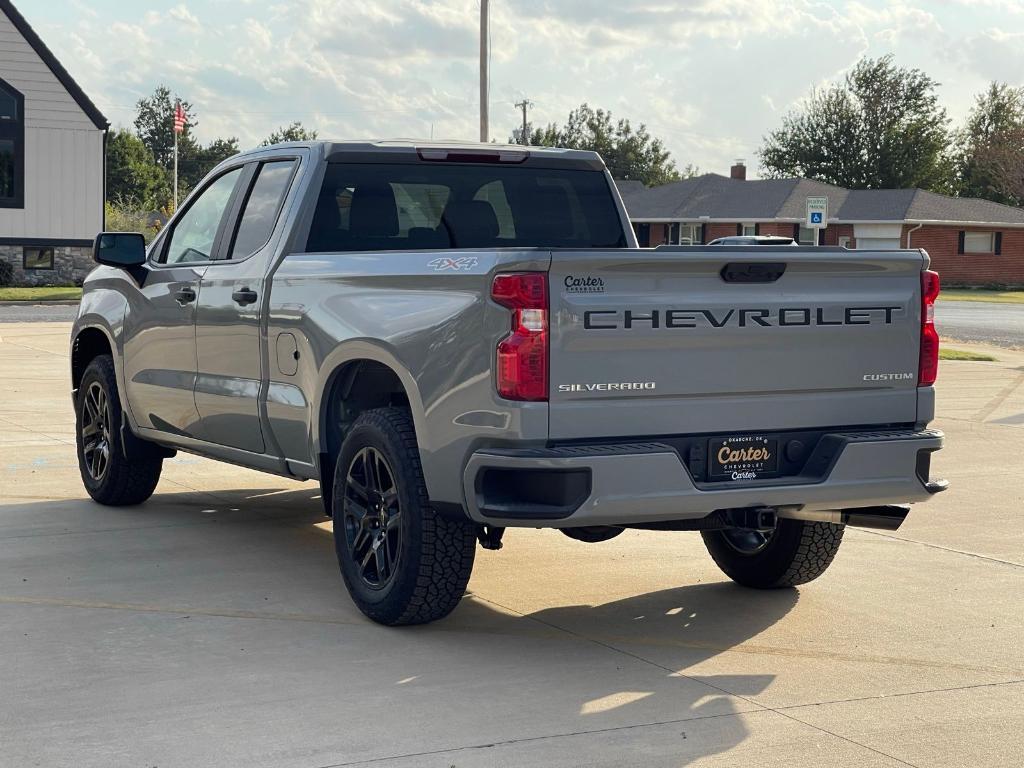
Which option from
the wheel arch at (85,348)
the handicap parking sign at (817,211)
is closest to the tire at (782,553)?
the wheel arch at (85,348)

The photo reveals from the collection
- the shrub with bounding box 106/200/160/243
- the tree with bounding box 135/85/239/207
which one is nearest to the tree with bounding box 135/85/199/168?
the tree with bounding box 135/85/239/207

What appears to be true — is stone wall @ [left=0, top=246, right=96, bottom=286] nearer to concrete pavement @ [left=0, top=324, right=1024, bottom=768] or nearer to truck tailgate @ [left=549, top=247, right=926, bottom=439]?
concrete pavement @ [left=0, top=324, right=1024, bottom=768]

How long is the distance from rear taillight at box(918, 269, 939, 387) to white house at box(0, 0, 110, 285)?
134ft

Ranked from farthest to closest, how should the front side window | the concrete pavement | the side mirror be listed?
the side mirror
the front side window
the concrete pavement

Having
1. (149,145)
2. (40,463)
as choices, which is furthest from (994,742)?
(149,145)

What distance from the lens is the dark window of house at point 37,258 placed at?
149ft

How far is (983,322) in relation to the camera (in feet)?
124

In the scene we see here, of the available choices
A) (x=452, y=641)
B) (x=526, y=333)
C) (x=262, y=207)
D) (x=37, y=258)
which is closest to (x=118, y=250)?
(x=262, y=207)

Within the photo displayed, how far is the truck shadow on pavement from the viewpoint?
5.02 meters

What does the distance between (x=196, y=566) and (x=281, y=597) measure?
83 centimetres

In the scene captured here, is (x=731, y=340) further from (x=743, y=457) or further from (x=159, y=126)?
(x=159, y=126)

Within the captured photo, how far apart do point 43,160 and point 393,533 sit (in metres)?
41.1

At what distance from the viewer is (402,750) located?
15.6ft

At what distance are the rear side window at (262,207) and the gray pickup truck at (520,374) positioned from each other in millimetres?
17
